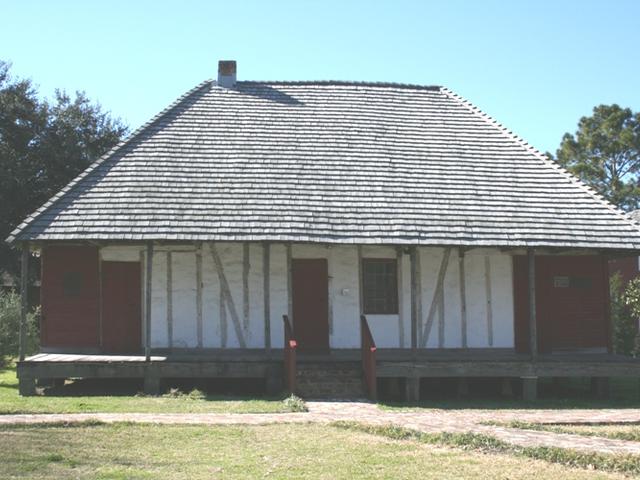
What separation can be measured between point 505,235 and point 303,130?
612cm

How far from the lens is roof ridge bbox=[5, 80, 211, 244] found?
15.7 meters

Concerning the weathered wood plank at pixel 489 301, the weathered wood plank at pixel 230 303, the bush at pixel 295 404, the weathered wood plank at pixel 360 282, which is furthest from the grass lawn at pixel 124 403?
Result: the weathered wood plank at pixel 489 301

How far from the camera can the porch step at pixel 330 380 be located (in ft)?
50.5

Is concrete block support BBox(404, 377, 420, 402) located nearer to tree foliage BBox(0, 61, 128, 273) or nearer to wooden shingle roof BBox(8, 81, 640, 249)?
wooden shingle roof BBox(8, 81, 640, 249)

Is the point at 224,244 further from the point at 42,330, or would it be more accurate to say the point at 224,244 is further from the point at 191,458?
the point at 191,458

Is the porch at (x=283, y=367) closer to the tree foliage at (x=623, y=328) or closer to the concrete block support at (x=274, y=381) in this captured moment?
the concrete block support at (x=274, y=381)

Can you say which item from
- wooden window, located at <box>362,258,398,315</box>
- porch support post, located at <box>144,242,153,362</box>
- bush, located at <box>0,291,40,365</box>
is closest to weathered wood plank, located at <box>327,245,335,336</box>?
wooden window, located at <box>362,258,398,315</box>

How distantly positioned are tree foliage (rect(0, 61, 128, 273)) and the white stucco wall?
13648mm

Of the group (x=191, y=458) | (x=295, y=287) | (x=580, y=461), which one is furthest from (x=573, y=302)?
(x=191, y=458)

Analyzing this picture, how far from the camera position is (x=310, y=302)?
58.1 ft

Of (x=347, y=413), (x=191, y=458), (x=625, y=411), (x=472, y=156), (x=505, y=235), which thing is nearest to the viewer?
(x=191, y=458)

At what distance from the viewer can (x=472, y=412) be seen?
14000 mm

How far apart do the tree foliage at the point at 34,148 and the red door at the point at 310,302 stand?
52.0 feet

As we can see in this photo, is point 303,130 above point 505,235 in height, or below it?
above
